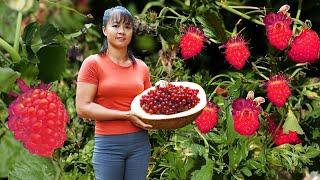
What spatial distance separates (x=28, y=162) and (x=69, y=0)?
488 mm

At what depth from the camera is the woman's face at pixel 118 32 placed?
79cm

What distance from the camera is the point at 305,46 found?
3.83 ft

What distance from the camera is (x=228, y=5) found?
138 centimetres

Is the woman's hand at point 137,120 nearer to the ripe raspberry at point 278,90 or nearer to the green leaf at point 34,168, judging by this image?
the green leaf at point 34,168

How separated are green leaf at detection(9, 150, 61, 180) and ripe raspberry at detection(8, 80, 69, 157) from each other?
140mm

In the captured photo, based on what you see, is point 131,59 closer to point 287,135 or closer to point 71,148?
point 71,148

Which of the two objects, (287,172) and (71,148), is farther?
(287,172)

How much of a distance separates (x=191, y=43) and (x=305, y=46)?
212mm

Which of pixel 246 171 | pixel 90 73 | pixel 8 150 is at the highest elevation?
pixel 90 73

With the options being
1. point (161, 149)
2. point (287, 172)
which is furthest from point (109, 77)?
point (287, 172)

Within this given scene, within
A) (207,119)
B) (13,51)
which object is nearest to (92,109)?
(13,51)

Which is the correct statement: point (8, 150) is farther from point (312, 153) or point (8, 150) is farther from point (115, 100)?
point (312, 153)

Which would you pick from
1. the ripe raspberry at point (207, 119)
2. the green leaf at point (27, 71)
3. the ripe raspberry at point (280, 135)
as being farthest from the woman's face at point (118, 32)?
the ripe raspberry at point (280, 135)

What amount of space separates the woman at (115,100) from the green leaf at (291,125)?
1.52 ft
